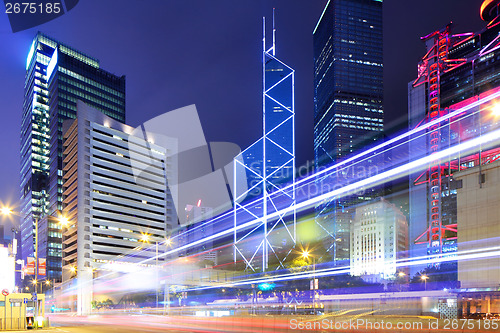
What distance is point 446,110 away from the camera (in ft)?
307

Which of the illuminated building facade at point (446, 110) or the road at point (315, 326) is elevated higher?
the illuminated building facade at point (446, 110)

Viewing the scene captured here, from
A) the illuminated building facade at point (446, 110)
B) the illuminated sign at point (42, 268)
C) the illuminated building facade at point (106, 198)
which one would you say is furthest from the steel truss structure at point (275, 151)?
the illuminated sign at point (42, 268)

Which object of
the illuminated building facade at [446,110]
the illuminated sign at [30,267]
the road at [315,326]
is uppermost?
A: the illuminated building facade at [446,110]

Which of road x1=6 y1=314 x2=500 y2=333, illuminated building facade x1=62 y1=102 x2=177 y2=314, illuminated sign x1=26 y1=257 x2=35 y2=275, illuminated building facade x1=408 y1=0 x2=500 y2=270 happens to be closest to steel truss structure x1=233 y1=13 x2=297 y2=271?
illuminated building facade x1=408 y1=0 x2=500 y2=270

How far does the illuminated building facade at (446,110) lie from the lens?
303ft

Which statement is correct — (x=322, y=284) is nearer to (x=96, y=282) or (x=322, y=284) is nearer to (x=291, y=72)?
(x=291, y=72)

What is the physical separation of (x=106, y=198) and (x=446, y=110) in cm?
10851

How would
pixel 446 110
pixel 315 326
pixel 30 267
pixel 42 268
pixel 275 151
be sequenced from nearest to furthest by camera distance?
pixel 315 326
pixel 30 267
pixel 42 268
pixel 446 110
pixel 275 151

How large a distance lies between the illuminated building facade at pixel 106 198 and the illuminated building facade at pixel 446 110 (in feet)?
261

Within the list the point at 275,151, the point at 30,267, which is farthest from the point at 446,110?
the point at 30,267

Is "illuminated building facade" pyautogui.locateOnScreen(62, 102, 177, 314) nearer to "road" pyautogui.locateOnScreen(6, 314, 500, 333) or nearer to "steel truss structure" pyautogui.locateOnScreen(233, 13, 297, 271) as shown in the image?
"steel truss structure" pyautogui.locateOnScreen(233, 13, 297, 271)

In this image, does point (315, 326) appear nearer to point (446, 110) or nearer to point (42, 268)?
point (42, 268)

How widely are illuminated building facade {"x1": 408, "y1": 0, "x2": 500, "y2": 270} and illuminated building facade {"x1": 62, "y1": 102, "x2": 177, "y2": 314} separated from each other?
7955 cm

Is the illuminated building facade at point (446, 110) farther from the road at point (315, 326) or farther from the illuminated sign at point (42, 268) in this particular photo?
the illuminated sign at point (42, 268)
